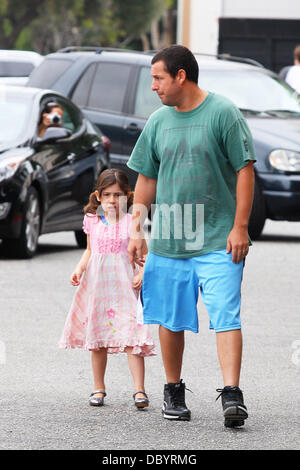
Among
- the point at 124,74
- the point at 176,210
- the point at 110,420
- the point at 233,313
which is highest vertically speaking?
the point at 124,74

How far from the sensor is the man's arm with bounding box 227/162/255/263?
236 inches

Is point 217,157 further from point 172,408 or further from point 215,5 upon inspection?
point 215,5

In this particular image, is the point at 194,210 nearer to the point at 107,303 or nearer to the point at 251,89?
the point at 107,303

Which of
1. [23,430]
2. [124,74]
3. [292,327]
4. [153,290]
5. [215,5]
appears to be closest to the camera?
[23,430]

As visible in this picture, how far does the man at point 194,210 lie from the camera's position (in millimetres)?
6023

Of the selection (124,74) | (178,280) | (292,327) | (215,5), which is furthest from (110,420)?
(215,5)

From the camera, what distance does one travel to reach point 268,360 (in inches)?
305

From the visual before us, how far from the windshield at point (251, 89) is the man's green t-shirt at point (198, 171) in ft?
28.6

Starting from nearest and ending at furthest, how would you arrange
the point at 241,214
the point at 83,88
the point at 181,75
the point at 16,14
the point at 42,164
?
the point at 241,214, the point at 181,75, the point at 42,164, the point at 83,88, the point at 16,14

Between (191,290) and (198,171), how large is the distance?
564 mm

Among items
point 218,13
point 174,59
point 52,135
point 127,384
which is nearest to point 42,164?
point 52,135

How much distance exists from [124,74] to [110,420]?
9.47 metres

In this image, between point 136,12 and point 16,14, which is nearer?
point 16,14

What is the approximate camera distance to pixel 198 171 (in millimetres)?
6070
